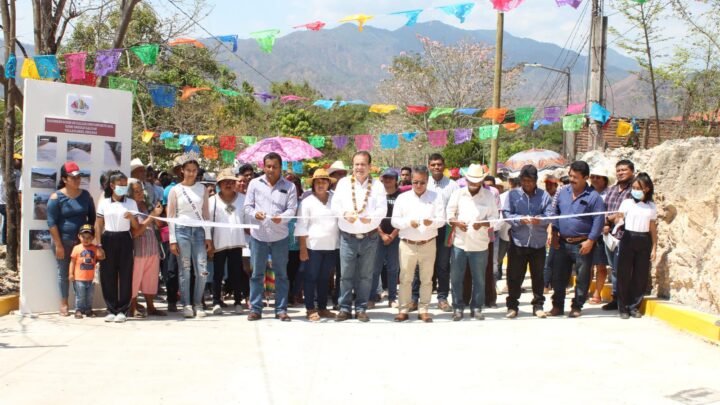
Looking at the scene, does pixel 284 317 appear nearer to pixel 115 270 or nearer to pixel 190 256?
pixel 190 256

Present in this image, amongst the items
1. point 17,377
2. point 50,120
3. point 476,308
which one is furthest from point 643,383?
point 50,120

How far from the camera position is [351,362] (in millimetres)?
6285

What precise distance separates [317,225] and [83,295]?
292 cm

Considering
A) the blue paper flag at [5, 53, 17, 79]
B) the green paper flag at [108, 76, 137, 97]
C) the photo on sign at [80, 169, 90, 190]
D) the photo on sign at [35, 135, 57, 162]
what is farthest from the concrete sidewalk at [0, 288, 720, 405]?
the green paper flag at [108, 76, 137, 97]

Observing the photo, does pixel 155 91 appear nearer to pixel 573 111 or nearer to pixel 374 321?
pixel 374 321

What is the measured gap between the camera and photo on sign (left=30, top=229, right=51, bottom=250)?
Answer: 27.8 feet

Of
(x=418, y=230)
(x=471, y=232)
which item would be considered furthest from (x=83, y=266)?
(x=471, y=232)

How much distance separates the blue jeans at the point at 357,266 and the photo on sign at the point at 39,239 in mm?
3585

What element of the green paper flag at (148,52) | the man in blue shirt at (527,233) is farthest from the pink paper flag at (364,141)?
the man in blue shirt at (527,233)

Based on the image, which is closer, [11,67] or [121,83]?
[11,67]

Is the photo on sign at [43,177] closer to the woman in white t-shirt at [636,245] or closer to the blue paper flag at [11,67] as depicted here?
the blue paper flag at [11,67]

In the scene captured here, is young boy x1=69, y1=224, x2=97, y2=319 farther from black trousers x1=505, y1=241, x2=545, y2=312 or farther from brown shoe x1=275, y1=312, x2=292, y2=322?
black trousers x1=505, y1=241, x2=545, y2=312

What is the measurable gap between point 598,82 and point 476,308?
27.7ft

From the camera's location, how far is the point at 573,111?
15.0 metres
